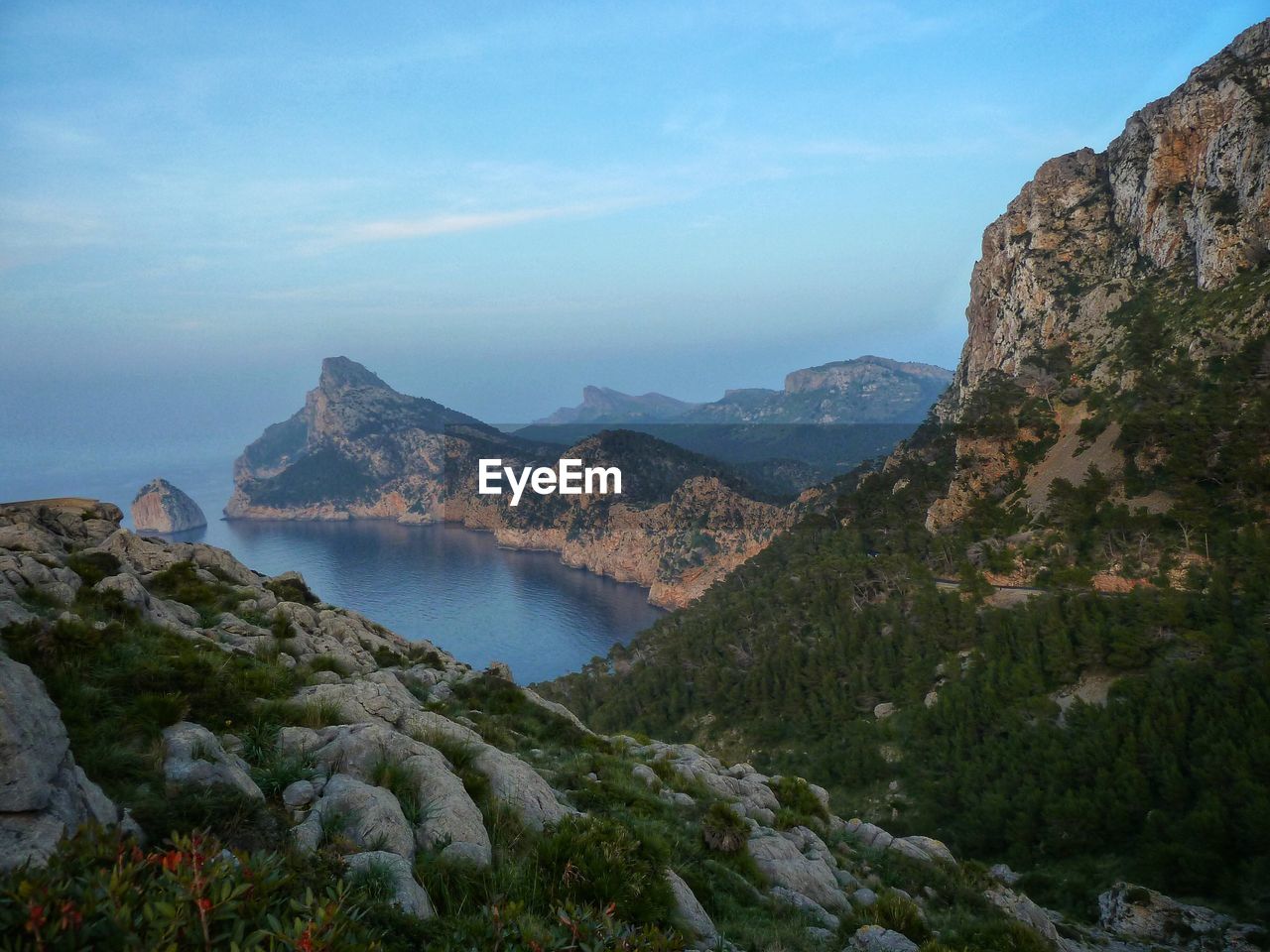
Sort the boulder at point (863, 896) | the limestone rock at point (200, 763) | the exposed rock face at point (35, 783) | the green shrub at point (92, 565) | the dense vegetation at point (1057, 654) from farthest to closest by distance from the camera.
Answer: the dense vegetation at point (1057, 654) < the green shrub at point (92, 565) < the boulder at point (863, 896) < the limestone rock at point (200, 763) < the exposed rock face at point (35, 783)

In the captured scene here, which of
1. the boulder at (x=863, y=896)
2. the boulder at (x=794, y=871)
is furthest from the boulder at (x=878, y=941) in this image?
the boulder at (x=863, y=896)

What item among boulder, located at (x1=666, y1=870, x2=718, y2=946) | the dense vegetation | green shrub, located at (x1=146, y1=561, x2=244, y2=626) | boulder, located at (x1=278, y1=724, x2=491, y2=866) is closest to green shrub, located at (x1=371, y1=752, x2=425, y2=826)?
boulder, located at (x1=278, y1=724, x2=491, y2=866)

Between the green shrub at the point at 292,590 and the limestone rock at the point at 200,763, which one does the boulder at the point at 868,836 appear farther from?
the green shrub at the point at 292,590

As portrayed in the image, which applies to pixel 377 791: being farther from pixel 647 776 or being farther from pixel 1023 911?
pixel 1023 911

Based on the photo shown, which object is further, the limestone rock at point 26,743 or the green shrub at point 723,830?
the green shrub at point 723,830

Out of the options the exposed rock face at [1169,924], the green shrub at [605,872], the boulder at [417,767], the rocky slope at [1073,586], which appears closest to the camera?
the green shrub at [605,872]

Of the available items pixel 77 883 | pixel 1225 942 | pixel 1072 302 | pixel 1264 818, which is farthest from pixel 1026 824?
pixel 1072 302

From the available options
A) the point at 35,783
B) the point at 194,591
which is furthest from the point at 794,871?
the point at 194,591
